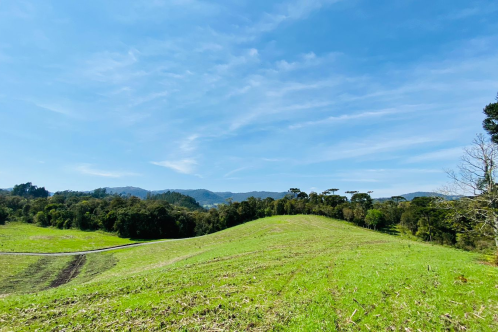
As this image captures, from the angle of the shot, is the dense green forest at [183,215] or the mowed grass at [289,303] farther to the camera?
the dense green forest at [183,215]

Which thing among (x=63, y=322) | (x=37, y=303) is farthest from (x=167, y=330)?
(x=37, y=303)

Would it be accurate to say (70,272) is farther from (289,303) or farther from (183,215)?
(183,215)

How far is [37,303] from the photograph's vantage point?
16078 millimetres

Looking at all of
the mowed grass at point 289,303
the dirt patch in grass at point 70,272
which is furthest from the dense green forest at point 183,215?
the mowed grass at point 289,303

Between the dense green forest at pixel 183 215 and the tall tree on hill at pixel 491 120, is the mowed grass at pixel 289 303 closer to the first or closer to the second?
the tall tree on hill at pixel 491 120

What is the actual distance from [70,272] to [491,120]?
76.5m

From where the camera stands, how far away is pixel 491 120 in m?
38.2

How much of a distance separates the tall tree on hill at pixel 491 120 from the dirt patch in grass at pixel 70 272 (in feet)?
231

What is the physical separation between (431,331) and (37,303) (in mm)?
23797

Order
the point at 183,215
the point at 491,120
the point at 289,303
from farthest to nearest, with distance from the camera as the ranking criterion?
1. the point at 183,215
2. the point at 491,120
3. the point at 289,303

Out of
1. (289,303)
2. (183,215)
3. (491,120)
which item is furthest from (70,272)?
(183,215)

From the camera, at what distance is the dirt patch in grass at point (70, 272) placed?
33.1 m

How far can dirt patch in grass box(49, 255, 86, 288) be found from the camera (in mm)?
33062

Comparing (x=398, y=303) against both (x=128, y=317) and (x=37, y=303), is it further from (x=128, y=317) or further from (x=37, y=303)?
(x=37, y=303)
